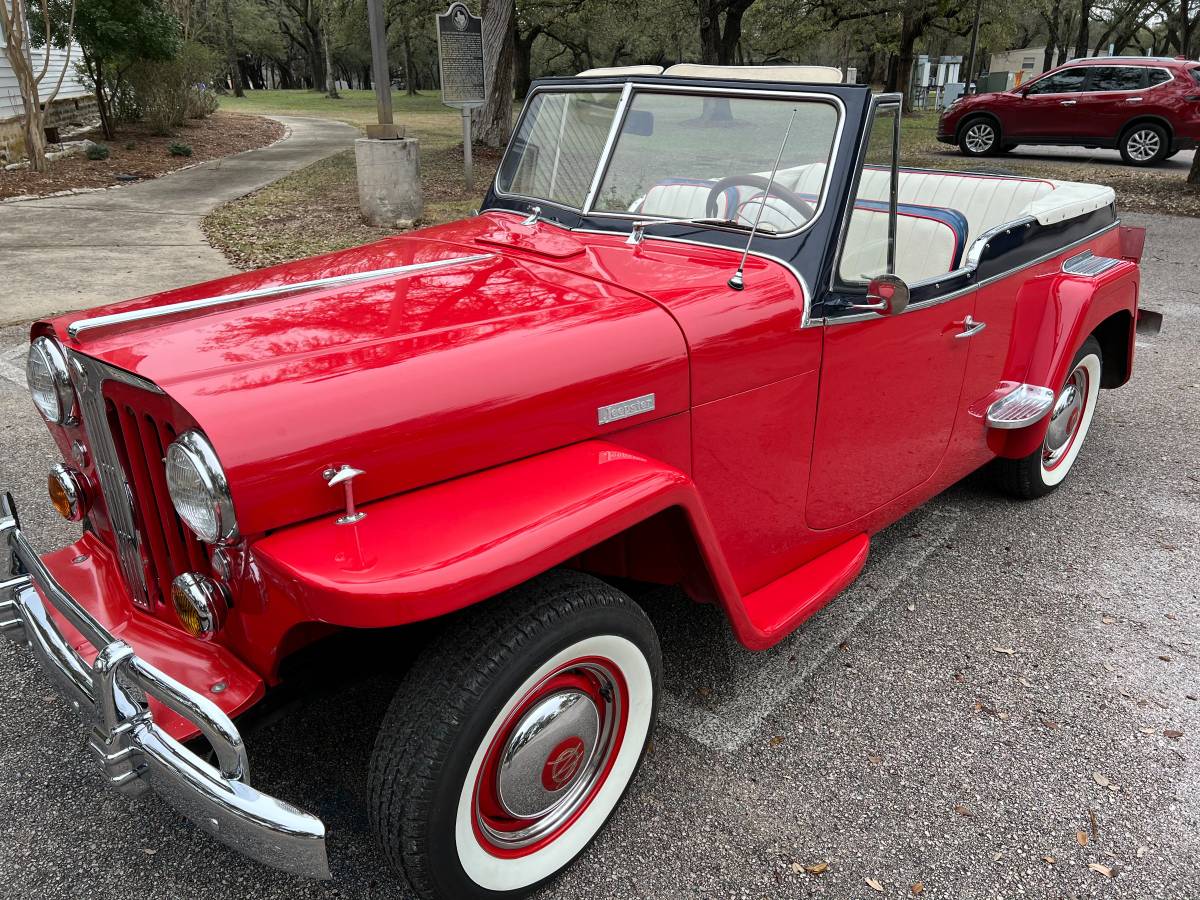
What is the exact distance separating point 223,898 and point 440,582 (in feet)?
3.47

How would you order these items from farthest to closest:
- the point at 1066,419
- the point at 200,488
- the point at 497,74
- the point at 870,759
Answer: the point at 497,74, the point at 1066,419, the point at 870,759, the point at 200,488

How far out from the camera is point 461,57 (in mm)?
9234

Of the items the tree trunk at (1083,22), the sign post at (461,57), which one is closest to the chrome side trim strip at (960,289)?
the sign post at (461,57)

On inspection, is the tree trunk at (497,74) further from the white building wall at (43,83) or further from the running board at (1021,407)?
the running board at (1021,407)

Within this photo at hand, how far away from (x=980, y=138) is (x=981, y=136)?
36mm

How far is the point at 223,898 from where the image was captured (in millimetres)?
1922

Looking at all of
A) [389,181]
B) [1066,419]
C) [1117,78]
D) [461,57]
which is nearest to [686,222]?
[1066,419]

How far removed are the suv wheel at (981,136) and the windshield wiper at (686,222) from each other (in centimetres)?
1487

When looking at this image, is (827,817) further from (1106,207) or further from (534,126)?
(1106,207)

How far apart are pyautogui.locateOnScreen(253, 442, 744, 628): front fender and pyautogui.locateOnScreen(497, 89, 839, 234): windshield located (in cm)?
103

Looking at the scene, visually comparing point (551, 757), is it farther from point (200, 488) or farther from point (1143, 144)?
point (1143, 144)

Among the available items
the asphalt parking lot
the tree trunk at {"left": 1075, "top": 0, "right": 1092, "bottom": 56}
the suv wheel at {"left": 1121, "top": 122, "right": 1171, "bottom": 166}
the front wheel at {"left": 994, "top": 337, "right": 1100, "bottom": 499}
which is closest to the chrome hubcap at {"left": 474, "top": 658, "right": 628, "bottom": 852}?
the asphalt parking lot

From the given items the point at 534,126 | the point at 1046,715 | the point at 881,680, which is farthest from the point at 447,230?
the point at 1046,715

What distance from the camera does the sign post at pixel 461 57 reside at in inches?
356
